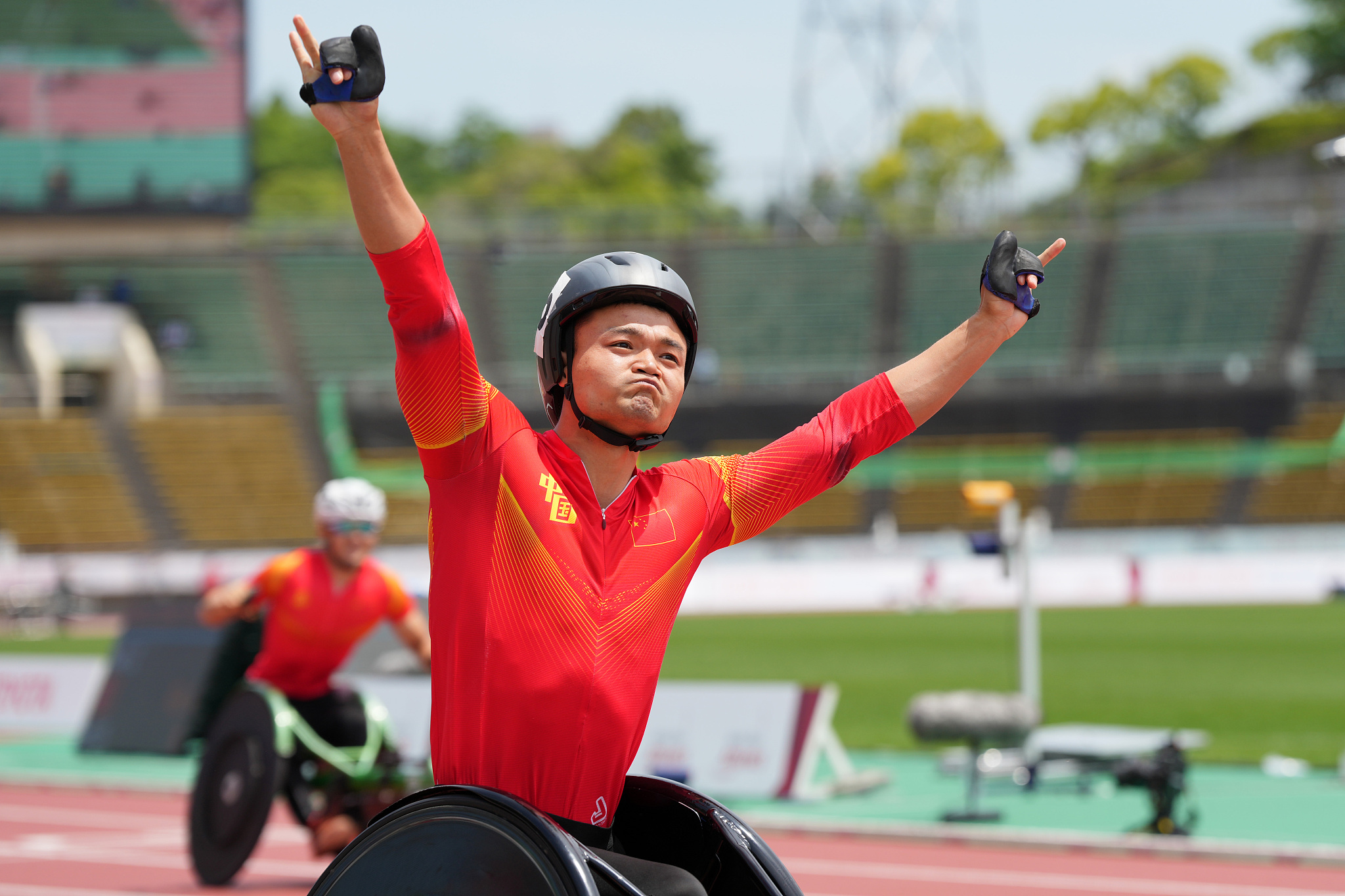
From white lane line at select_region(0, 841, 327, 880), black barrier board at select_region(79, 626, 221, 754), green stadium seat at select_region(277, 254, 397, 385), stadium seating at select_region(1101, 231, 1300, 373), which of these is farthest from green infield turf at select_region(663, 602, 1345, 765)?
green stadium seat at select_region(277, 254, 397, 385)

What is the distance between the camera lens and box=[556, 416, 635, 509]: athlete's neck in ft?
11.9

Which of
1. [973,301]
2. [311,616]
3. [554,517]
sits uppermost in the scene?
[554,517]

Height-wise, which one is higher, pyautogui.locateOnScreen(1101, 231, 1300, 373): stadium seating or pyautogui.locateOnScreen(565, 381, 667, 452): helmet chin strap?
pyautogui.locateOnScreen(565, 381, 667, 452): helmet chin strap

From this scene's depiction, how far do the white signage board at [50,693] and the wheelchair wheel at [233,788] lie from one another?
32.4 ft

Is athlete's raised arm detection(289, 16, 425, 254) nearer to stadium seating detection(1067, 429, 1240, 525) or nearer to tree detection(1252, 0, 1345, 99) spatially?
stadium seating detection(1067, 429, 1240, 525)

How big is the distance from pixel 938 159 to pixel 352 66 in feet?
292

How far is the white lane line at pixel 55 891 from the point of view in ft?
30.8

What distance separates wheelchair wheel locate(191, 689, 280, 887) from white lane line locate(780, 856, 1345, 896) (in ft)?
10.2

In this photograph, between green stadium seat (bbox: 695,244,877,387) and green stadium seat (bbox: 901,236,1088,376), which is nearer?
green stadium seat (bbox: 901,236,1088,376)

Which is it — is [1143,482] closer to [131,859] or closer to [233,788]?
[131,859]

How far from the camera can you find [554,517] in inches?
136

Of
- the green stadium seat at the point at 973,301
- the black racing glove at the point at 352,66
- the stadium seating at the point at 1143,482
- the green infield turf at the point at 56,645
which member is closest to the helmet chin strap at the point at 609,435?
the black racing glove at the point at 352,66

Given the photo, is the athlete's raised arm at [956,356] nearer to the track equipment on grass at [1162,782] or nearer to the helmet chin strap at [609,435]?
the helmet chin strap at [609,435]

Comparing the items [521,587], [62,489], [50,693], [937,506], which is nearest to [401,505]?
[62,489]
